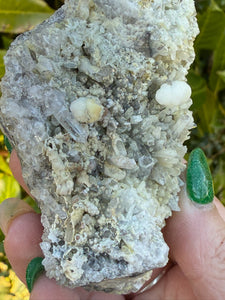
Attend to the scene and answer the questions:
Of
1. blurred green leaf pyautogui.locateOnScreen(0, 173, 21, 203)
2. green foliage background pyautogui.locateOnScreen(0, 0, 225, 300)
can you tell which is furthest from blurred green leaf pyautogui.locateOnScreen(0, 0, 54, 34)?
blurred green leaf pyautogui.locateOnScreen(0, 173, 21, 203)

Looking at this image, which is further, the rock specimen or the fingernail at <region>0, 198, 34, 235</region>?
the fingernail at <region>0, 198, 34, 235</region>

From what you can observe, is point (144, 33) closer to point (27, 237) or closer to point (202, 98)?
point (27, 237)

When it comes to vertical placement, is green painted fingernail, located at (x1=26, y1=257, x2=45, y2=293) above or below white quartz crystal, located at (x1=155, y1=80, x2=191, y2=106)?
below

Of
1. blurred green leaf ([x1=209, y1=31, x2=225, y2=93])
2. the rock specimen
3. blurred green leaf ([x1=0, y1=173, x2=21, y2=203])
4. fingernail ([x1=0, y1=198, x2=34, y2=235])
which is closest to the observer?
the rock specimen

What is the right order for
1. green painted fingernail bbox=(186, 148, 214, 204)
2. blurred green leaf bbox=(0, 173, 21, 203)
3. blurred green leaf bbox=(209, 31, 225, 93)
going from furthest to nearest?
blurred green leaf bbox=(209, 31, 225, 93) → blurred green leaf bbox=(0, 173, 21, 203) → green painted fingernail bbox=(186, 148, 214, 204)

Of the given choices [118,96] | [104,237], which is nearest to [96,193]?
[104,237]

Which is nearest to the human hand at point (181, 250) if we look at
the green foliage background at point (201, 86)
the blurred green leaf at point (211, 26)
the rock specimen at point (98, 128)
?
the rock specimen at point (98, 128)

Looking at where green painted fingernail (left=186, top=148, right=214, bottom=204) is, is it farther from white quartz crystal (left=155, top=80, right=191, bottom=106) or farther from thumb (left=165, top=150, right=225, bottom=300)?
white quartz crystal (left=155, top=80, right=191, bottom=106)

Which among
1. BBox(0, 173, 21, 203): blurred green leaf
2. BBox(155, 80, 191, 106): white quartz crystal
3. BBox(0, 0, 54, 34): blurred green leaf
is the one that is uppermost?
BBox(155, 80, 191, 106): white quartz crystal
